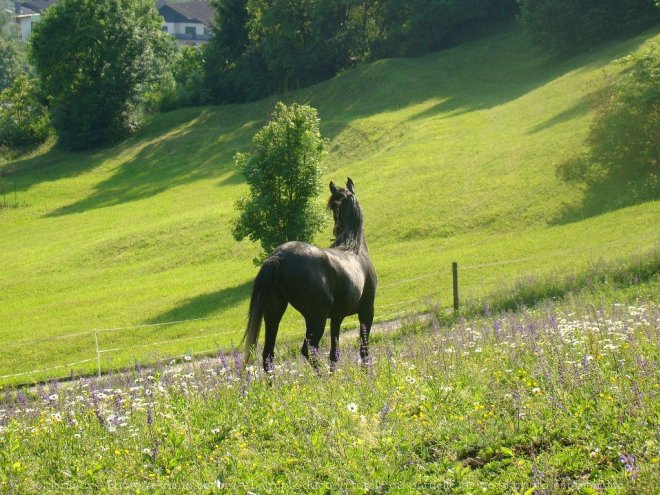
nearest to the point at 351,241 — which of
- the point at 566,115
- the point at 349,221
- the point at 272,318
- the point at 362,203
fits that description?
the point at 349,221

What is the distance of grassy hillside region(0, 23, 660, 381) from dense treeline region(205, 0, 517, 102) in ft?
10.2

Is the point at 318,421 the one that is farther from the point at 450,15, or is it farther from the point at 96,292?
the point at 450,15

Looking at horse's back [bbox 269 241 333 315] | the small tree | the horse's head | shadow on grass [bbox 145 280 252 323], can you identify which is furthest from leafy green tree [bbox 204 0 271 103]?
horse's back [bbox 269 241 333 315]

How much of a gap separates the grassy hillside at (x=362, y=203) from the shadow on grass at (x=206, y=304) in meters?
0.12

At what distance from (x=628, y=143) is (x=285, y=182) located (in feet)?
51.8

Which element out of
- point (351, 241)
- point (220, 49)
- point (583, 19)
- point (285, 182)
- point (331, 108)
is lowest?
point (285, 182)

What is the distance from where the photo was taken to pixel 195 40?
195m

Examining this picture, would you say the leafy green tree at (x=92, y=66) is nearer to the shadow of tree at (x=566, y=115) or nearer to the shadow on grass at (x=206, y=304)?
the shadow of tree at (x=566, y=115)

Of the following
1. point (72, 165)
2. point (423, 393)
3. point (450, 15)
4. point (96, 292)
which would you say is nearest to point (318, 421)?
point (423, 393)

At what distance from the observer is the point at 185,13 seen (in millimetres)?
194875

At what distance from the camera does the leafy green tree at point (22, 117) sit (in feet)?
282

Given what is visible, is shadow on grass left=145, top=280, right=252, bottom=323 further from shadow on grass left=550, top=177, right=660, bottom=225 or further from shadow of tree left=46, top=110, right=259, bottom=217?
shadow of tree left=46, top=110, right=259, bottom=217

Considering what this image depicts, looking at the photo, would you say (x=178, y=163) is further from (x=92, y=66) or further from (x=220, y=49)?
(x=220, y=49)

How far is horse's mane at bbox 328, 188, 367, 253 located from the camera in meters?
14.5
